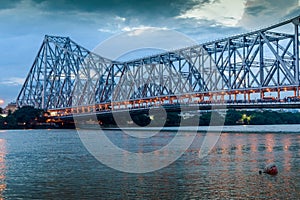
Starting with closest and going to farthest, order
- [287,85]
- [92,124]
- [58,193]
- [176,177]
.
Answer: [58,193], [176,177], [287,85], [92,124]

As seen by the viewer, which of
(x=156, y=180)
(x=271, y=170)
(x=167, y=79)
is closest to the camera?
(x=156, y=180)

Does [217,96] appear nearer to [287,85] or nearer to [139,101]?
[287,85]

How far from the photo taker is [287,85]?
257ft

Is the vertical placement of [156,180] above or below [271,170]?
below

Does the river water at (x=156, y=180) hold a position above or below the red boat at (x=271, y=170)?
below

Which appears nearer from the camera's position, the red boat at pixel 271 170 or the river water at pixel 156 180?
the river water at pixel 156 180

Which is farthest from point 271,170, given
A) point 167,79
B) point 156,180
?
point 167,79

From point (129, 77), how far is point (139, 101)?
17.6m

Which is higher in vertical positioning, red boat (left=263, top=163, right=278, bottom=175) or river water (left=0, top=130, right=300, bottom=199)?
red boat (left=263, top=163, right=278, bottom=175)

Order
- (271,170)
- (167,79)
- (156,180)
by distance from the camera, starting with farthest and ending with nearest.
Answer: (167,79), (271,170), (156,180)

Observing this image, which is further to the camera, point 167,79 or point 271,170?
point 167,79

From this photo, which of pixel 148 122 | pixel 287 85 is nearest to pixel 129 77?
pixel 148 122

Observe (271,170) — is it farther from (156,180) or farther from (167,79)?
(167,79)

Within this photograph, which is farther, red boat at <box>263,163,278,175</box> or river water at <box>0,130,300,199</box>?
red boat at <box>263,163,278,175</box>
